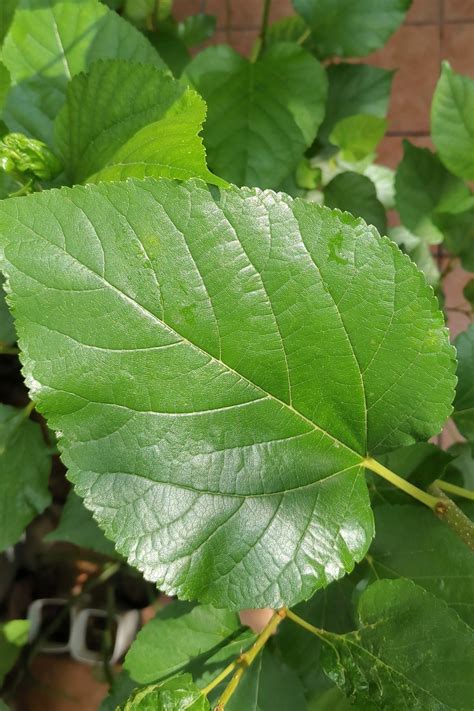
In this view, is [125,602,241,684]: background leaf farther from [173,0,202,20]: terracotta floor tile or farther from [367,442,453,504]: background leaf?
[173,0,202,20]: terracotta floor tile

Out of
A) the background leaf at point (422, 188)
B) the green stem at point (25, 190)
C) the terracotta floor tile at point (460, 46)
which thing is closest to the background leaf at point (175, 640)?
the green stem at point (25, 190)

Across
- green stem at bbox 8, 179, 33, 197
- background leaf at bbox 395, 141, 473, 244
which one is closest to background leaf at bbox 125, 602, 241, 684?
green stem at bbox 8, 179, 33, 197

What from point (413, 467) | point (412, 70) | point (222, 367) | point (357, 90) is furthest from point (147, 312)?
point (412, 70)

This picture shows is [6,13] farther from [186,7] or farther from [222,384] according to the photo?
[186,7]

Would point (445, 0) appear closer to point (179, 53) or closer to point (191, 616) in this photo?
point (179, 53)

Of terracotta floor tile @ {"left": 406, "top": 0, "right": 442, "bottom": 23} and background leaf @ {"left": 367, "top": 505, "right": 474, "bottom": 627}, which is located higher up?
terracotta floor tile @ {"left": 406, "top": 0, "right": 442, "bottom": 23}

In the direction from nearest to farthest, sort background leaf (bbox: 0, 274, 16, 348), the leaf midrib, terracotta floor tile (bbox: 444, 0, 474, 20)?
1. the leaf midrib
2. background leaf (bbox: 0, 274, 16, 348)
3. terracotta floor tile (bbox: 444, 0, 474, 20)

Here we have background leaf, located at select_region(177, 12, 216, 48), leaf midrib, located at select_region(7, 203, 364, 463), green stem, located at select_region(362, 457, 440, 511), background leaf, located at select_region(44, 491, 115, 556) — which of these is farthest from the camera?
background leaf, located at select_region(177, 12, 216, 48)

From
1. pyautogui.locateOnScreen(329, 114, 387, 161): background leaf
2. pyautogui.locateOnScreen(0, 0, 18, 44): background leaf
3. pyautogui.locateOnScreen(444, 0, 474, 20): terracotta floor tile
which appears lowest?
pyautogui.locateOnScreen(0, 0, 18, 44): background leaf

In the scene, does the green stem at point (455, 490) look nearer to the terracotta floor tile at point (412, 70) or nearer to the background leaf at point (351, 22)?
the background leaf at point (351, 22)
